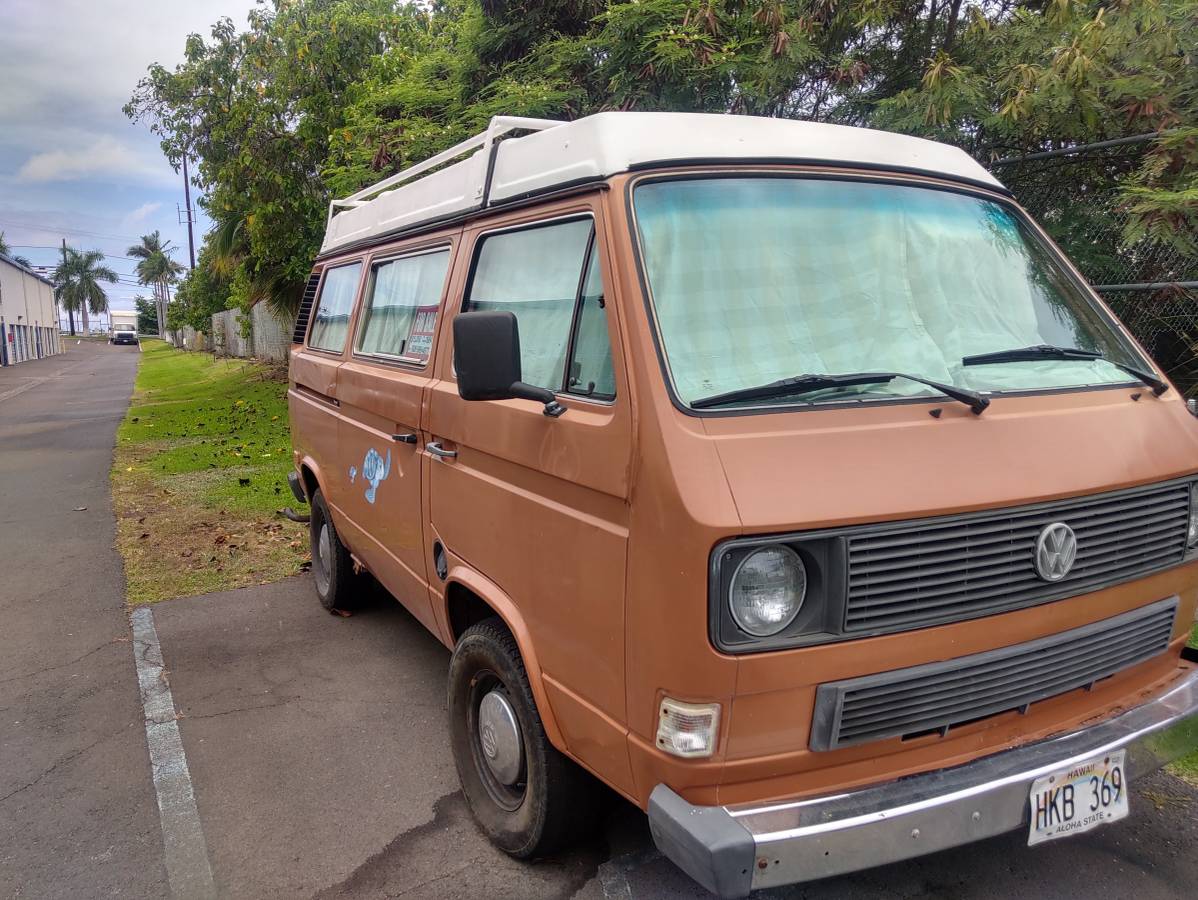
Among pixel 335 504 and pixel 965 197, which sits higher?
pixel 965 197

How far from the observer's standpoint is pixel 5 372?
36969 mm

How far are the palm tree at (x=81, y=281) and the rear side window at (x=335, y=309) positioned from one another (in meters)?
112

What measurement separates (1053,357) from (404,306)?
2692 mm

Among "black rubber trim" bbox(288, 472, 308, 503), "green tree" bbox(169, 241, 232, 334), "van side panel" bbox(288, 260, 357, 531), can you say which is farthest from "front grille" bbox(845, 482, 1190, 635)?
"green tree" bbox(169, 241, 232, 334)

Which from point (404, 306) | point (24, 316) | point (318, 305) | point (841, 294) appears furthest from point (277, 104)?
point (24, 316)

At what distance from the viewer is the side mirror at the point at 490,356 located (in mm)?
2498

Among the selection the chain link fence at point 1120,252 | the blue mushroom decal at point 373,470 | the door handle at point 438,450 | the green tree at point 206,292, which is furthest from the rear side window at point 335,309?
the green tree at point 206,292

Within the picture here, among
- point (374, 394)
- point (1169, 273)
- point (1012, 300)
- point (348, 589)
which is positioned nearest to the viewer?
point (1012, 300)

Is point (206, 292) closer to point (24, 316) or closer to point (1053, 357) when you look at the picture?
point (24, 316)

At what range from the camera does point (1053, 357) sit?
2805 mm

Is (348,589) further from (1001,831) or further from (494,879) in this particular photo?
(1001,831)

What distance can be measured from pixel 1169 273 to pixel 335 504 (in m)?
4.95

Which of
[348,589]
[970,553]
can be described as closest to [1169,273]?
[970,553]

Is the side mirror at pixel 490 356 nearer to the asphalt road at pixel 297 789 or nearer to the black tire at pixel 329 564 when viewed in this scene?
the asphalt road at pixel 297 789
